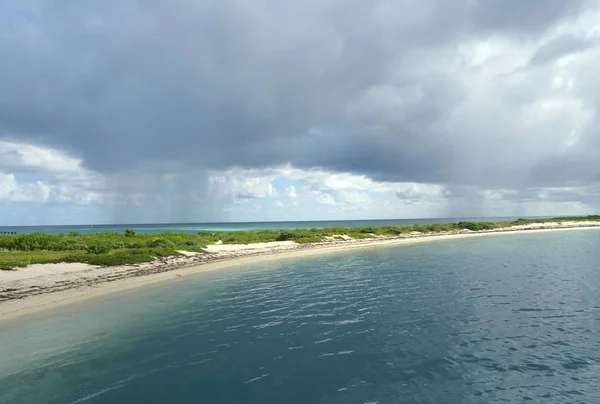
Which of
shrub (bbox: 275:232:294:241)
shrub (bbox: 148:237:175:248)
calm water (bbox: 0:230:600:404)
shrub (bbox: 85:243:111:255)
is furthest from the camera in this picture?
shrub (bbox: 275:232:294:241)

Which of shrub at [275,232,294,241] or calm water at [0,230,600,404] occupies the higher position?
shrub at [275,232,294,241]

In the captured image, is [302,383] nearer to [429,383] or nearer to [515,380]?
[429,383]

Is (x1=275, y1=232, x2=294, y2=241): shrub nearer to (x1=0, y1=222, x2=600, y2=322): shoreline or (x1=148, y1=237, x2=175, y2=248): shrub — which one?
(x1=0, y1=222, x2=600, y2=322): shoreline

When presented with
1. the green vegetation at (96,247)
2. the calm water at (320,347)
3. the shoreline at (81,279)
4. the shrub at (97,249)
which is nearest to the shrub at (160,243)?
the green vegetation at (96,247)

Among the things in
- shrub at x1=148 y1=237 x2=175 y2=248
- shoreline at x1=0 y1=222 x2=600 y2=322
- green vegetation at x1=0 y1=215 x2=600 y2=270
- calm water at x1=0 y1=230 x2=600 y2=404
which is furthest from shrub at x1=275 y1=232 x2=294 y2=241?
calm water at x1=0 y1=230 x2=600 y2=404

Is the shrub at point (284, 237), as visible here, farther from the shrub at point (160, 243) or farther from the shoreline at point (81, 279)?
the shrub at point (160, 243)

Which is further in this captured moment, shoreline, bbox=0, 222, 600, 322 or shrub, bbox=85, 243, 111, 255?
shrub, bbox=85, 243, 111, 255

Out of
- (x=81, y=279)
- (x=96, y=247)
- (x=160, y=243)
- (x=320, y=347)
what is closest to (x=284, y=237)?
(x=160, y=243)

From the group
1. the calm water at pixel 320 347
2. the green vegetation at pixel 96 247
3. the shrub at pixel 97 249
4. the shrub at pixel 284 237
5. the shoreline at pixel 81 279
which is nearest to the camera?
the calm water at pixel 320 347

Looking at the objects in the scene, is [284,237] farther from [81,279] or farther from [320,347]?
[320,347]

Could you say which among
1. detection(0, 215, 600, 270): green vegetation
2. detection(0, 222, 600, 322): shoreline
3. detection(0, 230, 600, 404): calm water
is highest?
detection(0, 215, 600, 270): green vegetation
